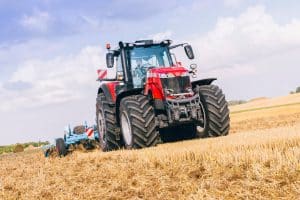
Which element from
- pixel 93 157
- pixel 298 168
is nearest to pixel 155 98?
pixel 93 157

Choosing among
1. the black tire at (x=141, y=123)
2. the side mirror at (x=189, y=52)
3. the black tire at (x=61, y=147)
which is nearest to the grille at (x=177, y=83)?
the black tire at (x=141, y=123)

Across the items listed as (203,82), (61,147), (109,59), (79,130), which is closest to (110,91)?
(109,59)

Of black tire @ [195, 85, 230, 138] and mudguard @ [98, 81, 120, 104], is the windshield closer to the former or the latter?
mudguard @ [98, 81, 120, 104]

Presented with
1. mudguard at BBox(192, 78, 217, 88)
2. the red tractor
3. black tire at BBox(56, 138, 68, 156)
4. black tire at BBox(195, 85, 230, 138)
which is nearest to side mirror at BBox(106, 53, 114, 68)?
the red tractor

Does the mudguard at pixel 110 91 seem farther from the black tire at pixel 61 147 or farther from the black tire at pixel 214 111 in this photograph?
the black tire at pixel 61 147

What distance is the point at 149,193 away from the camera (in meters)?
6.02

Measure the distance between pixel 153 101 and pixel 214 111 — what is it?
1.31 m

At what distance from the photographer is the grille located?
10609 millimetres

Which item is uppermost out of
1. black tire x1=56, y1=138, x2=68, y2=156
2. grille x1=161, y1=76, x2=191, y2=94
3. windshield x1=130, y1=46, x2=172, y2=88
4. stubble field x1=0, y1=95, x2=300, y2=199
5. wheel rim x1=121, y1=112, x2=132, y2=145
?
windshield x1=130, y1=46, x2=172, y2=88

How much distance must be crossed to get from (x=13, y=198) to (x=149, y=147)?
372cm

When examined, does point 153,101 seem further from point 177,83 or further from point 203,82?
point 203,82

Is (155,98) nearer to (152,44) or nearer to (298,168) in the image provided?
(152,44)

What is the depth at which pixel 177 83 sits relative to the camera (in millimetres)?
10719

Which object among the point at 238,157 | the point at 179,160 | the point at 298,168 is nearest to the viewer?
the point at 298,168
